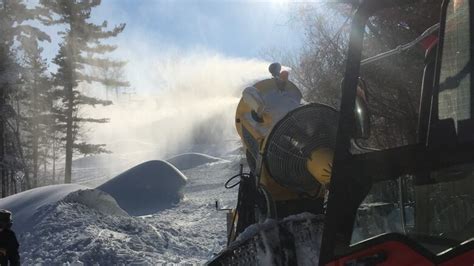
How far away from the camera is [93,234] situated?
392 inches

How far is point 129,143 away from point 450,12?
→ 76.0 m

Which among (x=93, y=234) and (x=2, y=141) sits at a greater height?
(x=2, y=141)

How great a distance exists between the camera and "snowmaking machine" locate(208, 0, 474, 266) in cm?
198

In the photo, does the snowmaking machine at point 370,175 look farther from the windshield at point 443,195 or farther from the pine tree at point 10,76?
the pine tree at point 10,76

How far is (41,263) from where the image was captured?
870 cm

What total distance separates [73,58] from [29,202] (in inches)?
1174

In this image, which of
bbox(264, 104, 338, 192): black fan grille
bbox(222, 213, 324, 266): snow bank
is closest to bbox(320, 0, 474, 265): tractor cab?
bbox(222, 213, 324, 266): snow bank

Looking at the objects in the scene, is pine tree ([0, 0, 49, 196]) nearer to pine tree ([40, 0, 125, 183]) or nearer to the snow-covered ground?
pine tree ([40, 0, 125, 183])

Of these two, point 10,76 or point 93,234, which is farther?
point 10,76

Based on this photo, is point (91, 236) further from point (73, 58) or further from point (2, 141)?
point (73, 58)

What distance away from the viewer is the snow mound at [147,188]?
77.0 ft

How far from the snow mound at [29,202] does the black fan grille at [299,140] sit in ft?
27.1

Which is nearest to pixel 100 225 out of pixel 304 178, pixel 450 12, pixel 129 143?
pixel 304 178

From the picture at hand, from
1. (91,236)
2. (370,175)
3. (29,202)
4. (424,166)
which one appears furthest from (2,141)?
(424,166)
